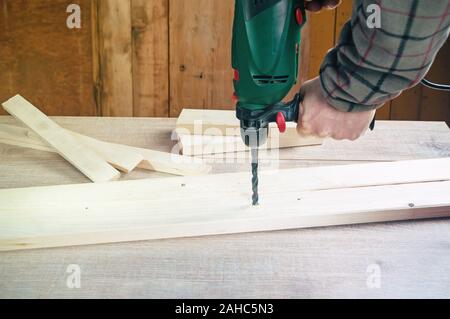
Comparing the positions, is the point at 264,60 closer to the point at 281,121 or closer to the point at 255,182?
the point at 281,121

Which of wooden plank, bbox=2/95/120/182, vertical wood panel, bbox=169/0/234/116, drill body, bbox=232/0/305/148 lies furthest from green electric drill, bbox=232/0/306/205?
vertical wood panel, bbox=169/0/234/116

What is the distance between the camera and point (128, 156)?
1607 mm

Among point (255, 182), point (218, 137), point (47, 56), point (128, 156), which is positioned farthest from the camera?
point (47, 56)

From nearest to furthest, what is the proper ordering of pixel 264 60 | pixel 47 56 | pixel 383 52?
pixel 383 52 < pixel 264 60 < pixel 47 56

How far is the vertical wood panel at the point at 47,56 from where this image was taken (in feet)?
8.29

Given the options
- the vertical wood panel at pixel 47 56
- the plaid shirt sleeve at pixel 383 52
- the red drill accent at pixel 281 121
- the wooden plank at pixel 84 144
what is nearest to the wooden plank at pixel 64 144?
the wooden plank at pixel 84 144

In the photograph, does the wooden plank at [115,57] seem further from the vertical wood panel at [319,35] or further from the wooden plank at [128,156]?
the wooden plank at [128,156]

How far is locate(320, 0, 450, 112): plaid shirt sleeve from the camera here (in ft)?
3.35

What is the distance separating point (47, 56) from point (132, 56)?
0.34m

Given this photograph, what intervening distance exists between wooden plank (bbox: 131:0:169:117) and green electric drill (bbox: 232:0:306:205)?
1386 mm

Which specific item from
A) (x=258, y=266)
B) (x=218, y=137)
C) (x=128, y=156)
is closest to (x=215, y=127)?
(x=218, y=137)

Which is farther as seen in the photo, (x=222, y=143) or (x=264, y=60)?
(x=222, y=143)

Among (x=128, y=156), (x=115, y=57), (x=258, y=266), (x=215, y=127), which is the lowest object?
(x=258, y=266)
